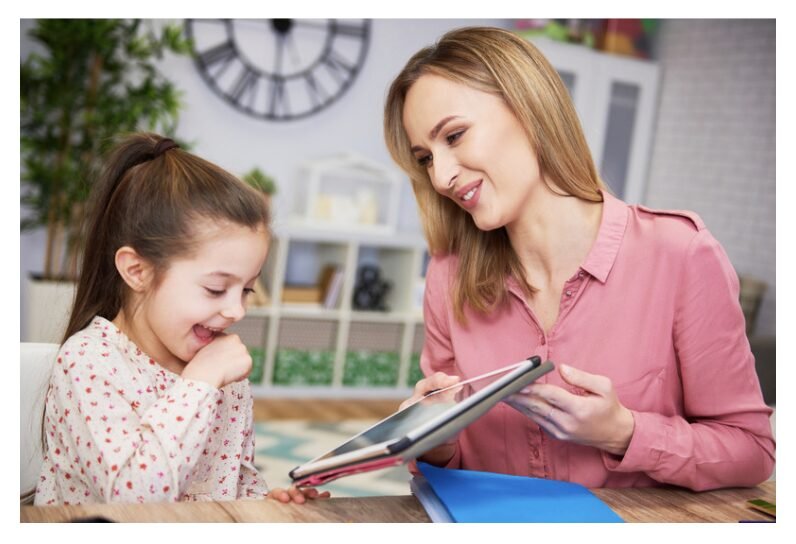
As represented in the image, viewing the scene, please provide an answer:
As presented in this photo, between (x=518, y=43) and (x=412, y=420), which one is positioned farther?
(x=518, y=43)

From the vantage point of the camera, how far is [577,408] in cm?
121

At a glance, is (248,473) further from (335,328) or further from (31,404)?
(335,328)

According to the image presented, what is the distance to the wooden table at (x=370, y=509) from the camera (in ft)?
3.32

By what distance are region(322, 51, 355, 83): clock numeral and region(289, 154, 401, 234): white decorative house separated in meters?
0.47

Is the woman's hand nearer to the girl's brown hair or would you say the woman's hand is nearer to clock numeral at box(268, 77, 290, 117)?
the girl's brown hair

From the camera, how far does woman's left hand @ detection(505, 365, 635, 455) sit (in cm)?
119

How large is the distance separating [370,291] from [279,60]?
1.44 m

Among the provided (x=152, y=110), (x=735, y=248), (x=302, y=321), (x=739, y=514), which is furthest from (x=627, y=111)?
(x=739, y=514)

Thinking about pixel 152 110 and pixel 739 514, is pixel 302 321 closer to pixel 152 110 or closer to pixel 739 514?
pixel 152 110

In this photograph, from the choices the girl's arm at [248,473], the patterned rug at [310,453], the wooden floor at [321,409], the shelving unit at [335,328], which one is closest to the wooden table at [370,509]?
the girl's arm at [248,473]

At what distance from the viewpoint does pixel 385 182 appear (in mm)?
5016

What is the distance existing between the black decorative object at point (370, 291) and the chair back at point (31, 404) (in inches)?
140
